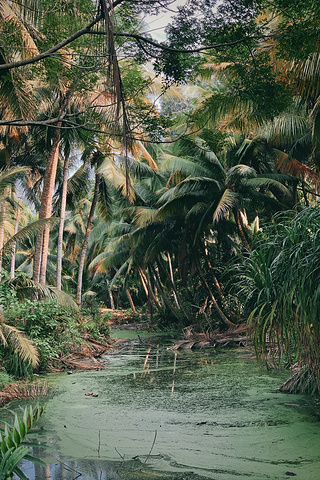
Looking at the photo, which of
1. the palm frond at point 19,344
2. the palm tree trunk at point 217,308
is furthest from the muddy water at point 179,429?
the palm tree trunk at point 217,308

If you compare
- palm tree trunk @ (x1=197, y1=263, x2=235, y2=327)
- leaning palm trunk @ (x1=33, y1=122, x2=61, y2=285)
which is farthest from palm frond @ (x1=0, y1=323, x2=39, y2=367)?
palm tree trunk @ (x1=197, y1=263, x2=235, y2=327)

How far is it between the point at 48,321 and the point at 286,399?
218 inches

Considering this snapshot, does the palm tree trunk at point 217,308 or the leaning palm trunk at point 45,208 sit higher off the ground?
the leaning palm trunk at point 45,208

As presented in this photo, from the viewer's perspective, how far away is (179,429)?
229 inches

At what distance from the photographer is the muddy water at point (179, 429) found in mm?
4449

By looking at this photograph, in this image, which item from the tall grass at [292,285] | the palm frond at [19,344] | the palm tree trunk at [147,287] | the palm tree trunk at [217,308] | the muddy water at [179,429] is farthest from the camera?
the palm tree trunk at [147,287]

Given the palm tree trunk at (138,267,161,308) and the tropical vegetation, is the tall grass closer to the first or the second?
the tropical vegetation

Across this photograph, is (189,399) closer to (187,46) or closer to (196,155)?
(187,46)

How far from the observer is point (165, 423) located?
6.12 metres

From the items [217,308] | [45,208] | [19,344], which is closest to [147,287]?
[217,308]

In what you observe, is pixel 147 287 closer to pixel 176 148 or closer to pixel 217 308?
pixel 217 308

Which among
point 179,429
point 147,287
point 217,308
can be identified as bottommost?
point 179,429

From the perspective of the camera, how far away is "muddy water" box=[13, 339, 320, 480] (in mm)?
4449

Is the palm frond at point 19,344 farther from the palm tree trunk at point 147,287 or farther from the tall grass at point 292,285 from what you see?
the palm tree trunk at point 147,287
